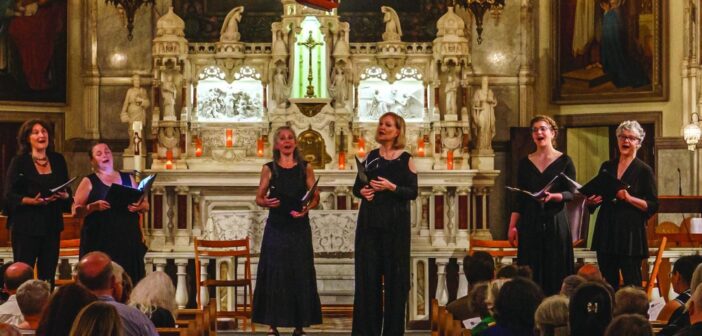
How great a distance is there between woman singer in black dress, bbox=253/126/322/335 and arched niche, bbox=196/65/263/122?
7.61m

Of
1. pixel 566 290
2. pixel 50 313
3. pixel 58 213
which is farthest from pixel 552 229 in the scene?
pixel 50 313

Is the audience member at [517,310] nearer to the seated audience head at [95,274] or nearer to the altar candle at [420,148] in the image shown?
the seated audience head at [95,274]

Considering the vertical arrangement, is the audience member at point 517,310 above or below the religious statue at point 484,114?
below

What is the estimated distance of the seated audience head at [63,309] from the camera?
5.16 meters

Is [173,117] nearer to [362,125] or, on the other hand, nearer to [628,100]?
[362,125]

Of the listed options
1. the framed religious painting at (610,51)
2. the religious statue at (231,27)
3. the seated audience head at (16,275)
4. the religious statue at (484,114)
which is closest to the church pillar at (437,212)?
the religious statue at (484,114)

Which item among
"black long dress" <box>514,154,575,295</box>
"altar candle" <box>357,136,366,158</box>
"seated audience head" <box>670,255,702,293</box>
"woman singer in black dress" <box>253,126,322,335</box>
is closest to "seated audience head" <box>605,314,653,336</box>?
"seated audience head" <box>670,255,702,293</box>

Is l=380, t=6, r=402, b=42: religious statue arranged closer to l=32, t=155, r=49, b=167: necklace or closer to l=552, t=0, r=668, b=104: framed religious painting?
l=552, t=0, r=668, b=104: framed religious painting

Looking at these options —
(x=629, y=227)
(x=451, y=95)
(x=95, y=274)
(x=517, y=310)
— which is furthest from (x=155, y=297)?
(x=451, y=95)

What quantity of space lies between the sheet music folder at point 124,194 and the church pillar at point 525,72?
9797 millimetres

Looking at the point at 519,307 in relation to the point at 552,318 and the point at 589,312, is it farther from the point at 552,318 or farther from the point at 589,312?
the point at 589,312

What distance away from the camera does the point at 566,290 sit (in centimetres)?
690

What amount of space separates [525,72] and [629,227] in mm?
9634

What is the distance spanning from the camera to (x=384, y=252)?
877 cm
